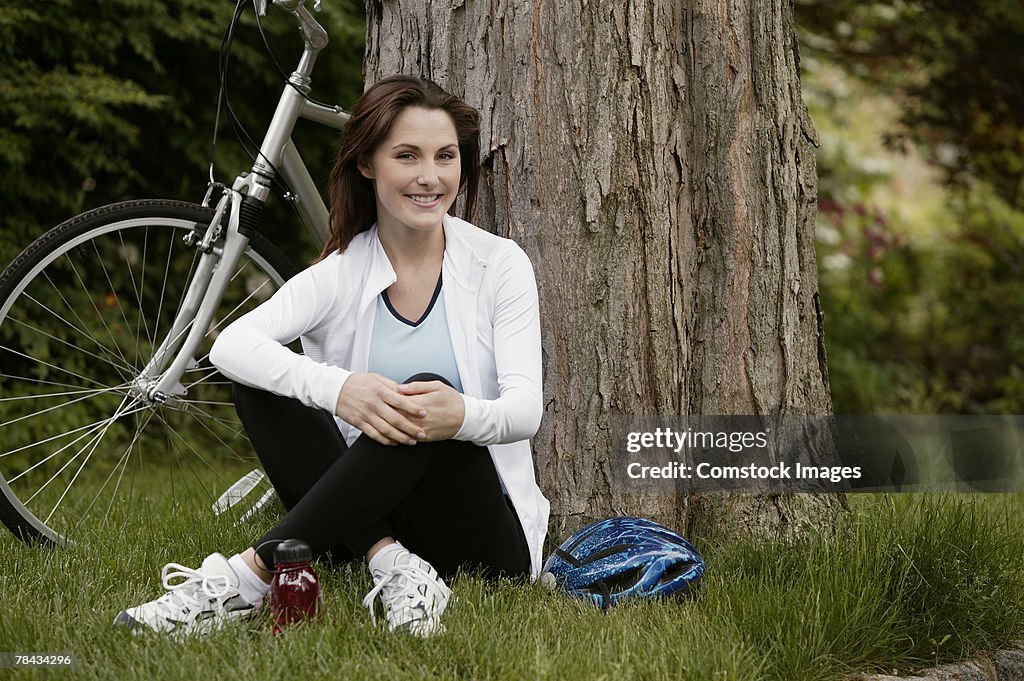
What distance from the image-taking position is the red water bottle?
2.13m

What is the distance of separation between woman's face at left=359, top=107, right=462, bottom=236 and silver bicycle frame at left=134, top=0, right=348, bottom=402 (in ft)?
1.72

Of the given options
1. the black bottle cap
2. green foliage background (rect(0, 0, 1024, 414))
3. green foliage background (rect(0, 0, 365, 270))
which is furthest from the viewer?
green foliage background (rect(0, 0, 1024, 414))

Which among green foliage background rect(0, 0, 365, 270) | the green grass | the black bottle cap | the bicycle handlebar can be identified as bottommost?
the green grass

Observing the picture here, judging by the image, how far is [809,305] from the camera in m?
2.89

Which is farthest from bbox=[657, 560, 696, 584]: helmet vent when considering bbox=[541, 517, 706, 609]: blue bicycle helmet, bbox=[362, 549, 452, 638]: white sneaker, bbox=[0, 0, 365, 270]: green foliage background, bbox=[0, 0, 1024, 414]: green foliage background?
bbox=[0, 0, 365, 270]: green foliage background

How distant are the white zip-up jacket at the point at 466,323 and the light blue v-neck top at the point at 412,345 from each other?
1.0 inches

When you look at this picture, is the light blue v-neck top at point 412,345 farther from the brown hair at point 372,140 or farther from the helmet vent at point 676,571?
the helmet vent at point 676,571

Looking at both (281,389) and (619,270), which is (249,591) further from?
(619,270)

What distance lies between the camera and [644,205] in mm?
2721

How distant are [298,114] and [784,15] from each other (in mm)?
1299

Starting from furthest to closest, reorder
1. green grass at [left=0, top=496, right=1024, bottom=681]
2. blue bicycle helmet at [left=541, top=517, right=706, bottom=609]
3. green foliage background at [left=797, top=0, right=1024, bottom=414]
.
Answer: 1. green foliage background at [left=797, top=0, right=1024, bottom=414]
2. blue bicycle helmet at [left=541, top=517, right=706, bottom=609]
3. green grass at [left=0, top=496, right=1024, bottom=681]

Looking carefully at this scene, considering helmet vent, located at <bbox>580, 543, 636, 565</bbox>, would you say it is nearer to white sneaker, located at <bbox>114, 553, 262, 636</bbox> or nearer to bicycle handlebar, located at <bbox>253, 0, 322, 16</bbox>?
white sneaker, located at <bbox>114, 553, 262, 636</bbox>

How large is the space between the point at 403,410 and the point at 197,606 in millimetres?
555

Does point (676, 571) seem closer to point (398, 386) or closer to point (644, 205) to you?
point (398, 386)
